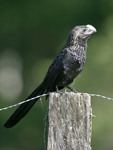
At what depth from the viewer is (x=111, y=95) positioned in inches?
323

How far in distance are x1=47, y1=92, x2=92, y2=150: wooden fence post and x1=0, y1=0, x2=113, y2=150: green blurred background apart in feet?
17.3

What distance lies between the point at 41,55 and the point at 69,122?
7.67 m

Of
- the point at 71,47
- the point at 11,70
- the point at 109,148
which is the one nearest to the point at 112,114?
the point at 109,148

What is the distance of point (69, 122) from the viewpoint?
2355mm

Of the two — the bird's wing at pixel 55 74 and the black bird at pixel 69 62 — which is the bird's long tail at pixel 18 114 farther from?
the bird's wing at pixel 55 74

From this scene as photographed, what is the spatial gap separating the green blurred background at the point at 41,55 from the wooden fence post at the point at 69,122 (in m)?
5.28

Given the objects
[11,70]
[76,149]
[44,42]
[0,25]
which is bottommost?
[76,149]

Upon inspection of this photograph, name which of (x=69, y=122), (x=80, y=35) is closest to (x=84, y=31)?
(x=80, y=35)

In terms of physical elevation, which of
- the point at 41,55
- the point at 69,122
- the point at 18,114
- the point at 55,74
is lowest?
the point at 69,122

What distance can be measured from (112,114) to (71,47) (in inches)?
178

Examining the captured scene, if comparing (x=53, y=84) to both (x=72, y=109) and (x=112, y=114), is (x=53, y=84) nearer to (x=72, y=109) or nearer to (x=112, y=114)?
(x=72, y=109)

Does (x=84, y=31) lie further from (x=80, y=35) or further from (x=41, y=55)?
(x=41, y=55)

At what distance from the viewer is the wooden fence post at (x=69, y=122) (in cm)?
232

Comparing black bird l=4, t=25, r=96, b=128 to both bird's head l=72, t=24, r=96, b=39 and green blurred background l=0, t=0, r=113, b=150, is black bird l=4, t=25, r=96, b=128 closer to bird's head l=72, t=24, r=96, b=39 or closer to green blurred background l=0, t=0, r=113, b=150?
bird's head l=72, t=24, r=96, b=39
